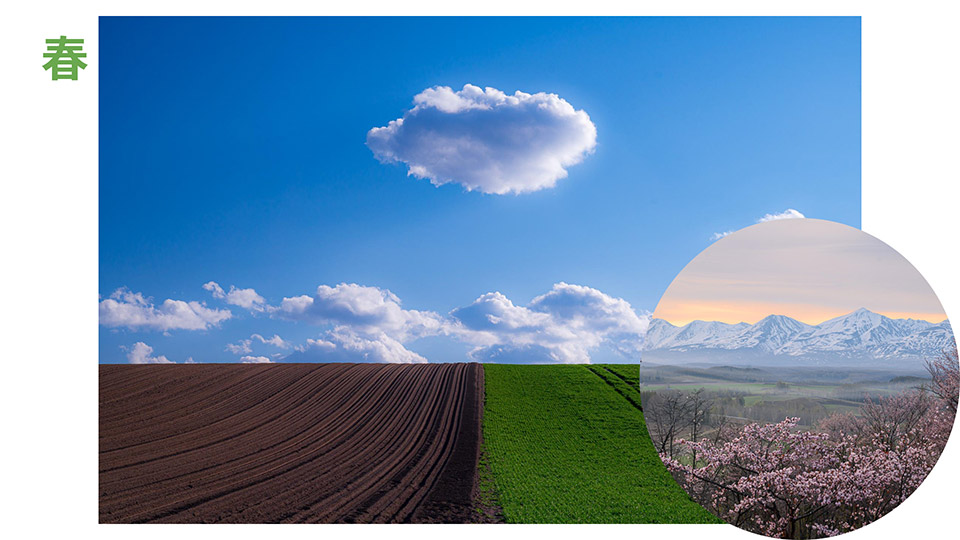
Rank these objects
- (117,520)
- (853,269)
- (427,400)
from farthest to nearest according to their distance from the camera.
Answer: (427,400) → (117,520) → (853,269)

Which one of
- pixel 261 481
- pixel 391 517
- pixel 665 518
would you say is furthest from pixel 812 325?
pixel 261 481

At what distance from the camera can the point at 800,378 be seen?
9047mm

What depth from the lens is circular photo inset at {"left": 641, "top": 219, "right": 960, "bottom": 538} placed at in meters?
8.72

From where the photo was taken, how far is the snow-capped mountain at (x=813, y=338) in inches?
348

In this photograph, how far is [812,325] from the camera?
353 inches

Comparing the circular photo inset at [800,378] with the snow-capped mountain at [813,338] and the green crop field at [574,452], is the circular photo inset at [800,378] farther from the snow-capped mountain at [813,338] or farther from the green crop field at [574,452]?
the green crop field at [574,452]

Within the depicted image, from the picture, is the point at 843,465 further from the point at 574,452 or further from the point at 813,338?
the point at 574,452

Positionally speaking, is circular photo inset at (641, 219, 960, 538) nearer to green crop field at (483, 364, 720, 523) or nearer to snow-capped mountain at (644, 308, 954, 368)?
snow-capped mountain at (644, 308, 954, 368)

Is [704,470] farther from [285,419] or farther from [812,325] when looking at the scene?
[285,419]

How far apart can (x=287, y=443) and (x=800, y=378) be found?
14885mm

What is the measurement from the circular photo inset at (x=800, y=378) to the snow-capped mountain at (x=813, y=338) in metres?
0.02

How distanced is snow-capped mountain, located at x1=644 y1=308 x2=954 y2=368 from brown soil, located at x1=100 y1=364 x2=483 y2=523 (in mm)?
6766

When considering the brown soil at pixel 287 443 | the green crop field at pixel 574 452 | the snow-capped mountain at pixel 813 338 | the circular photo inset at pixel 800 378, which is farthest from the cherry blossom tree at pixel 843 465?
the brown soil at pixel 287 443

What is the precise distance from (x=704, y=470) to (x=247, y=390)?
20.7 metres
